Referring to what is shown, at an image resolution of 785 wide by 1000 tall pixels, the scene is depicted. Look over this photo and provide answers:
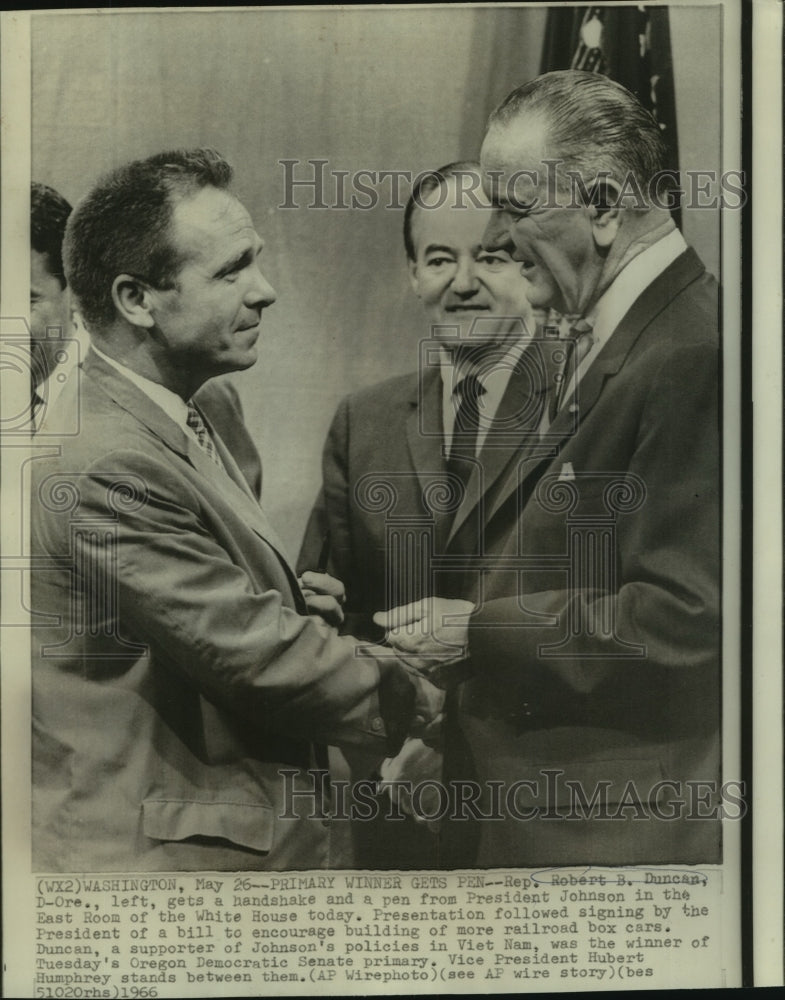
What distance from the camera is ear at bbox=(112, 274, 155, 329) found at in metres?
2.95

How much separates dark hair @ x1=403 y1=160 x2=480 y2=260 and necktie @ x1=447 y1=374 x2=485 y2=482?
17.0 inches

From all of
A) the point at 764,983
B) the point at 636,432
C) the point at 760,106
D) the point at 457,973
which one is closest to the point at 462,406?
the point at 636,432

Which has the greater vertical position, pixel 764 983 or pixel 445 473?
pixel 445 473

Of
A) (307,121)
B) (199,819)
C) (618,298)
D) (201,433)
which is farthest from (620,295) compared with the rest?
(199,819)

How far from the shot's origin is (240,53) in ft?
9.80

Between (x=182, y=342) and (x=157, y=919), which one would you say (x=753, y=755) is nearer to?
(x=157, y=919)

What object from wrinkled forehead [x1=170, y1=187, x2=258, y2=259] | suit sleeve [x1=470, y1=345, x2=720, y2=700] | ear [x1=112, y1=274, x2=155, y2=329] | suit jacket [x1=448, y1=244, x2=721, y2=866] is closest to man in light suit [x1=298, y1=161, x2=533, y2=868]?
suit jacket [x1=448, y1=244, x2=721, y2=866]

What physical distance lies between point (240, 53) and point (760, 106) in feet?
5.03

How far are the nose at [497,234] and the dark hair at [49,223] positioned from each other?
1.21 m

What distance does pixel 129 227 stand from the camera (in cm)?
295

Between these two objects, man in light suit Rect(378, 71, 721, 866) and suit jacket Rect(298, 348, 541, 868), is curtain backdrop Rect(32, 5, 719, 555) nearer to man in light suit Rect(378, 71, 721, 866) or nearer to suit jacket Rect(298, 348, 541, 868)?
suit jacket Rect(298, 348, 541, 868)

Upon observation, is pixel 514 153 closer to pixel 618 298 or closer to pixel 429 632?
pixel 618 298

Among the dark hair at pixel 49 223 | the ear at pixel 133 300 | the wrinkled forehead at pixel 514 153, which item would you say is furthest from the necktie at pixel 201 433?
the wrinkled forehead at pixel 514 153

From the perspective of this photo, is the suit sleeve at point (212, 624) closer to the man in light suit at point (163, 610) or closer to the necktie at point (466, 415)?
the man in light suit at point (163, 610)
